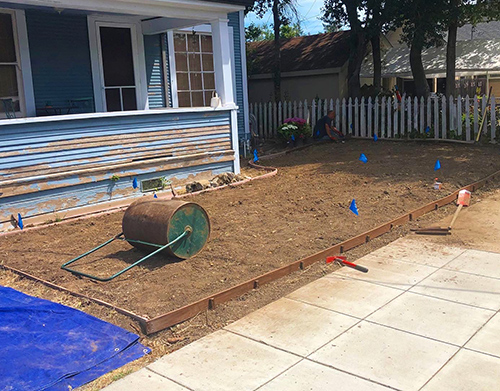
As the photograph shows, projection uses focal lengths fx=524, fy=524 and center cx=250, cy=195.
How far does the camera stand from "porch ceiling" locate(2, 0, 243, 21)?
8.02 m

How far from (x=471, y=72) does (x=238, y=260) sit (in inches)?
717

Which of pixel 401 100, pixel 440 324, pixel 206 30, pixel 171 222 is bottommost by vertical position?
pixel 440 324

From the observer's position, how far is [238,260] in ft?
19.2

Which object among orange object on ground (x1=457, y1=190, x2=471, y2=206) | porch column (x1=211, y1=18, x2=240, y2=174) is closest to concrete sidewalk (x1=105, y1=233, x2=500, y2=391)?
orange object on ground (x1=457, y1=190, x2=471, y2=206)

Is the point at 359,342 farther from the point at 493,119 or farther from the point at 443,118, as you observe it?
the point at 443,118

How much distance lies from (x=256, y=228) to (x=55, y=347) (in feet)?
11.5

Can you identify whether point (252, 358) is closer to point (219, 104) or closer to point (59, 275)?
point (59, 275)

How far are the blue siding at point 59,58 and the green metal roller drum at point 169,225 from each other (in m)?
5.17

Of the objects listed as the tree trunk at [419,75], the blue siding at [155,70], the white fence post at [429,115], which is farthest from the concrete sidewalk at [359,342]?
the tree trunk at [419,75]

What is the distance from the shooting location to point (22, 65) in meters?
9.38

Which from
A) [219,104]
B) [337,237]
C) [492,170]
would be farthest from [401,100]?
[337,237]

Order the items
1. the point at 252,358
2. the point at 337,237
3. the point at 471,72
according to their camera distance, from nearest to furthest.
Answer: the point at 252,358
the point at 337,237
the point at 471,72

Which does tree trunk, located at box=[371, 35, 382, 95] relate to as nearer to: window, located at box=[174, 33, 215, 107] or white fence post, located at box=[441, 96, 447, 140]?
white fence post, located at box=[441, 96, 447, 140]

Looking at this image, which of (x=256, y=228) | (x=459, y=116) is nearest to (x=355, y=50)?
(x=459, y=116)
